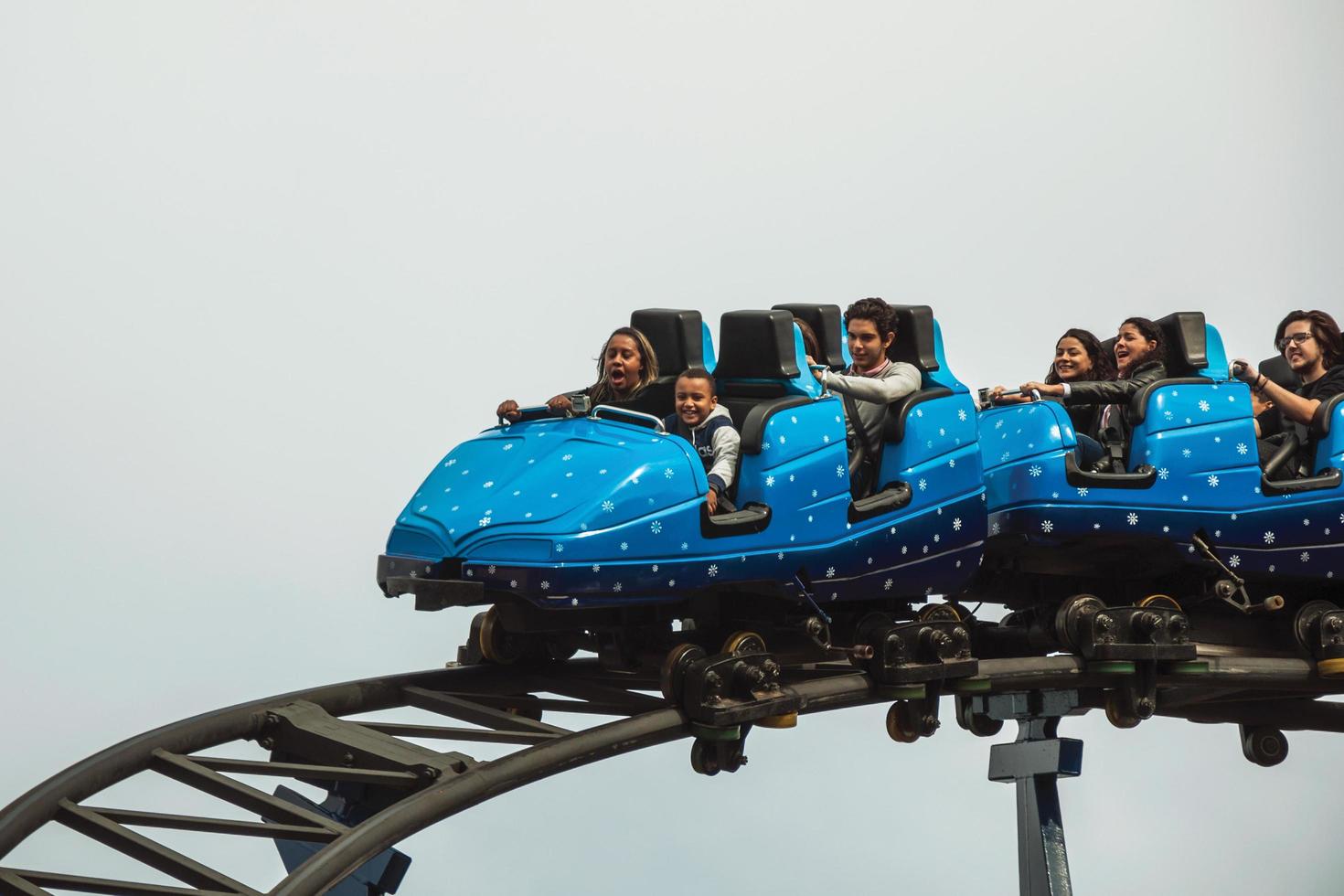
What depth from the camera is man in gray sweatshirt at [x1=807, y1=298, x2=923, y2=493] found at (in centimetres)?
564

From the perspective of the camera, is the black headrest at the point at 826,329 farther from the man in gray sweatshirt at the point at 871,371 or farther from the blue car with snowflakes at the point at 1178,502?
the blue car with snowflakes at the point at 1178,502

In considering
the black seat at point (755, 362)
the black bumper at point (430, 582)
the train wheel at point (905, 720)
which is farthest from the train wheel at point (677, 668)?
the train wheel at point (905, 720)

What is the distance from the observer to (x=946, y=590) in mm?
5777

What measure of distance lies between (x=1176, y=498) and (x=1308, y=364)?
940mm

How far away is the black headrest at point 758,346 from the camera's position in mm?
5492

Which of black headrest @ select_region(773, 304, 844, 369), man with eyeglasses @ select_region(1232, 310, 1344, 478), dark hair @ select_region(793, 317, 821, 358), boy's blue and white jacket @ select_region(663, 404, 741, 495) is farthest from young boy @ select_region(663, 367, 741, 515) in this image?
man with eyeglasses @ select_region(1232, 310, 1344, 478)

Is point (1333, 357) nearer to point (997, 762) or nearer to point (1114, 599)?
point (1114, 599)

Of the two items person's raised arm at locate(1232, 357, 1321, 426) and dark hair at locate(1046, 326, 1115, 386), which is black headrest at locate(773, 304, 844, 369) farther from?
person's raised arm at locate(1232, 357, 1321, 426)

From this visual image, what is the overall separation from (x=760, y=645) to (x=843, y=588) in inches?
13.7

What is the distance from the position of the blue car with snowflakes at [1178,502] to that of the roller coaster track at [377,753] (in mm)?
308

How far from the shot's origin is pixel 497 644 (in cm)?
579

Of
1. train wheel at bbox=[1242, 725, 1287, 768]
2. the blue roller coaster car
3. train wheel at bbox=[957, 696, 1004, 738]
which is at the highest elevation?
the blue roller coaster car

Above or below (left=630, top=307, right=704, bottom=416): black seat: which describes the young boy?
below

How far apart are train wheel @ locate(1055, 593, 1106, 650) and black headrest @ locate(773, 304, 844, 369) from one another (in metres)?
1.06
